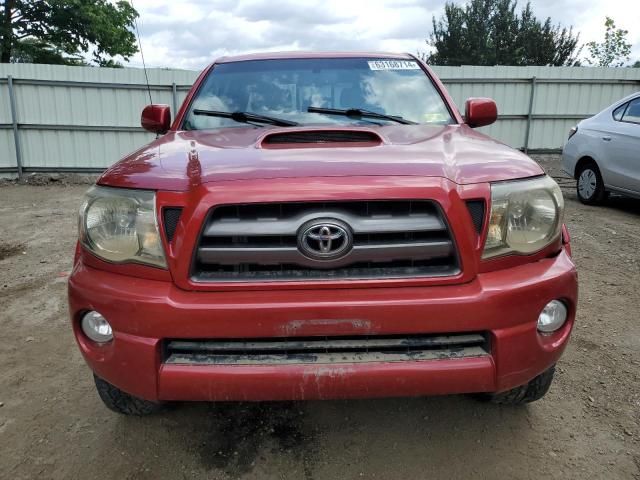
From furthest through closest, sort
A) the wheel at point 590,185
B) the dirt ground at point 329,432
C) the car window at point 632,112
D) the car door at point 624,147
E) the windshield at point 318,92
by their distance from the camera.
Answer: the wheel at point 590,185 < the car window at point 632,112 < the car door at point 624,147 < the windshield at point 318,92 < the dirt ground at point 329,432

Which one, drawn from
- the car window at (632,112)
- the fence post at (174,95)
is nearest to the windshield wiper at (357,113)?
the car window at (632,112)

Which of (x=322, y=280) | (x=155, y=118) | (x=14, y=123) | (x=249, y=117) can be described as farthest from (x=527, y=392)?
(x=14, y=123)

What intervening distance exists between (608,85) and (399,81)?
11.2 metres

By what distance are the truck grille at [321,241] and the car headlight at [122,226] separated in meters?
0.19

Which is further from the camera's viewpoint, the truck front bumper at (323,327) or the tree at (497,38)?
the tree at (497,38)

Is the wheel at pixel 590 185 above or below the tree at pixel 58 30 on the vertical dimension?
below

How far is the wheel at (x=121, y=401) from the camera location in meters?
2.13

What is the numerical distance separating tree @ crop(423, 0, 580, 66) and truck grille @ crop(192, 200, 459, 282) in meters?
42.8

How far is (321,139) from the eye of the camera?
7.20 ft

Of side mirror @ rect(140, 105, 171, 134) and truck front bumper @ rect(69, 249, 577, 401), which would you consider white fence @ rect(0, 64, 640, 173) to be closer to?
side mirror @ rect(140, 105, 171, 134)

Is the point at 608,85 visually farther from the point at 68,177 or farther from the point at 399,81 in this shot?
the point at 68,177

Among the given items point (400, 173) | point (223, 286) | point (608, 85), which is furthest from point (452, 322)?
point (608, 85)

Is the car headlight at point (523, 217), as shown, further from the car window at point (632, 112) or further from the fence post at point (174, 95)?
the fence post at point (174, 95)

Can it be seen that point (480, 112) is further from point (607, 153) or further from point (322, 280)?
point (607, 153)
